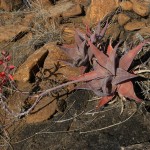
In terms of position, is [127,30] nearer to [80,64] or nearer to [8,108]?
[80,64]

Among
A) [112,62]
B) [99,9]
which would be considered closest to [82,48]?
[112,62]

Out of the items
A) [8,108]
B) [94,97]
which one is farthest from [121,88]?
[8,108]

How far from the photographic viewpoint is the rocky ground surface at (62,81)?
2949 mm

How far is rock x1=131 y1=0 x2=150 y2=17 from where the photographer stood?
378 centimetres

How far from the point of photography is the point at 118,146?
2789 millimetres

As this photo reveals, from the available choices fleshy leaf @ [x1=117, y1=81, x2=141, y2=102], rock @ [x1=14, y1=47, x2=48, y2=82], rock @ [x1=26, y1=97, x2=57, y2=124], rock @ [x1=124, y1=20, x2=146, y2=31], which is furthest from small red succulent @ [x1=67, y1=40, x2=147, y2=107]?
rock @ [x1=124, y1=20, x2=146, y2=31]

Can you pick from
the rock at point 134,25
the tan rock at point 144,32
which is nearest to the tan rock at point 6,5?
the rock at point 134,25

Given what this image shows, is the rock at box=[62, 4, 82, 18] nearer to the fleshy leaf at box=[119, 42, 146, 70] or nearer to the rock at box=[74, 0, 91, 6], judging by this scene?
the rock at box=[74, 0, 91, 6]

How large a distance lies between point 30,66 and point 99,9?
1.04 metres

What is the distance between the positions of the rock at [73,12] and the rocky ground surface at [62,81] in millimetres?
11

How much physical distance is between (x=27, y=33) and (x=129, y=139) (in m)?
1.91

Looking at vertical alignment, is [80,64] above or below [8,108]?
above

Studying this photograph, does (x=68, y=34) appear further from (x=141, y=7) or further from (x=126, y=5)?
(x=141, y=7)

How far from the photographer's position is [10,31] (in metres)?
4.20
